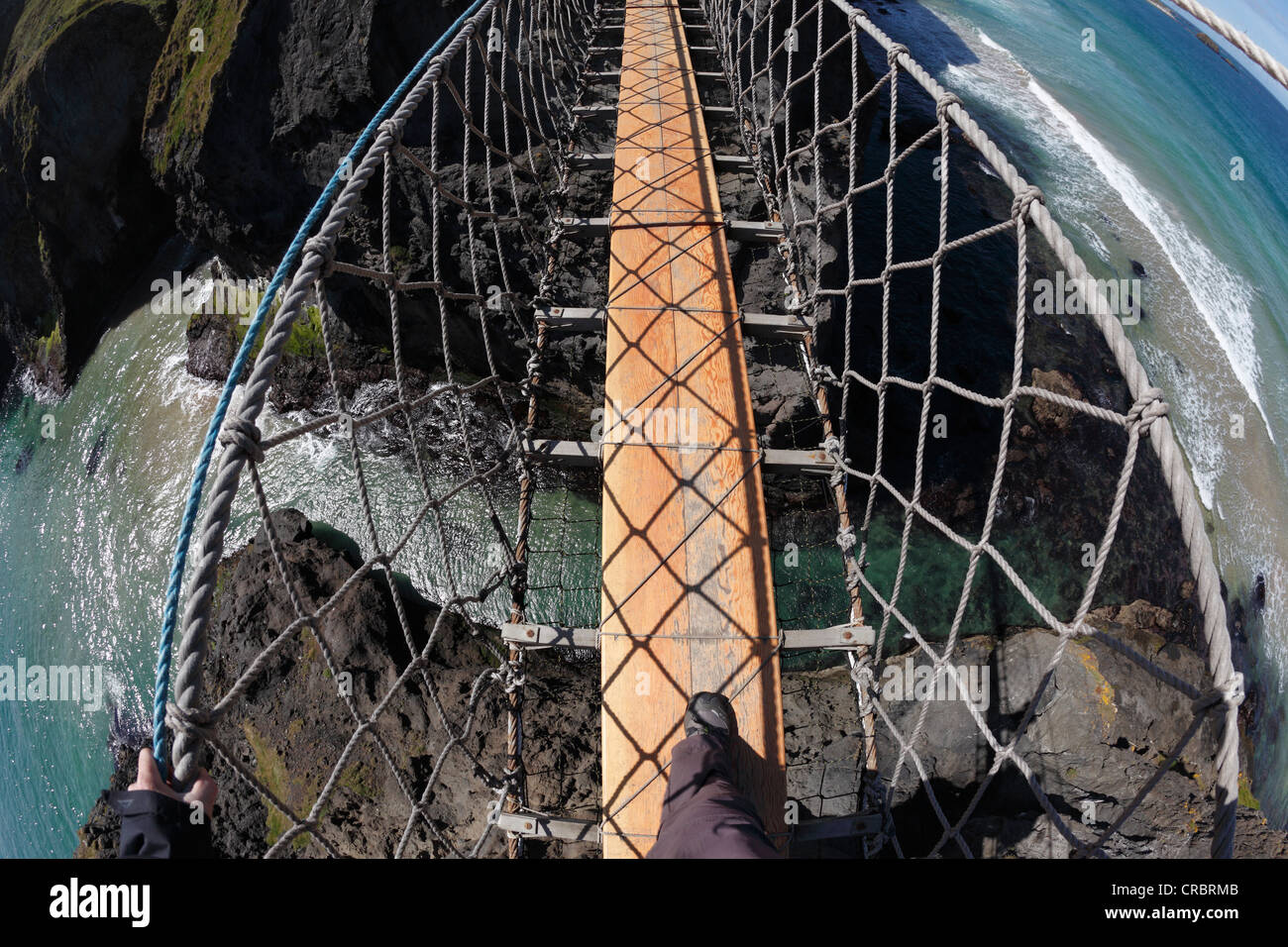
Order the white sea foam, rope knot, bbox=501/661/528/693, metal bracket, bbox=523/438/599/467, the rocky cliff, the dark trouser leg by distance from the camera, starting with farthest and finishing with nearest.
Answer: the white sea foam < the rocky cliff < metal bracket, bbox=523/438/599/467 < rope knot, bbox=501/661/528/693 < the dark trouser leg

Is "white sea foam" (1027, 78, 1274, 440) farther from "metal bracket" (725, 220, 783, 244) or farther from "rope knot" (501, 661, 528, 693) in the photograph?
"rope knot" (501, 661, 528, 693)

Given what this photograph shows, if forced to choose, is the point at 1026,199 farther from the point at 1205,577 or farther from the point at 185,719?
the point at 185,719

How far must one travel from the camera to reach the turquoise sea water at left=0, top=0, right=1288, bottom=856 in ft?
23.5

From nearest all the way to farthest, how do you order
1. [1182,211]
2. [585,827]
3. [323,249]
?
[323,249], [585,827], [1182,211]

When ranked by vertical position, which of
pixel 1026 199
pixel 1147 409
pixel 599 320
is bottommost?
pixel 1147 409

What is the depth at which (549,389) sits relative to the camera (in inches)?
265

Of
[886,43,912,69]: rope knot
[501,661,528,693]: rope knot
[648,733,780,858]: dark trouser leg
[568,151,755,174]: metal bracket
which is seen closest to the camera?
[648,733,780,858]: dark trouser leg

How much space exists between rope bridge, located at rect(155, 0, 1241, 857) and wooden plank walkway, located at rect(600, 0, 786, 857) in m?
0.20

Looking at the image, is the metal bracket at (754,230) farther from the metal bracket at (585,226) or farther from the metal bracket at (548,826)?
the metal bracket at (548,826)

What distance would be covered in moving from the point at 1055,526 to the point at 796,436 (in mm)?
2846

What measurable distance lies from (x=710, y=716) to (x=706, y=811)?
0.99 ft

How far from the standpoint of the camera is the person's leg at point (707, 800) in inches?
63.4

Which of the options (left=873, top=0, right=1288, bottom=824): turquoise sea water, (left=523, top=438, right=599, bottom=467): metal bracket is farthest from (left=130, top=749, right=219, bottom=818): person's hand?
(left=873, top=0, right=1288, bottom=824): turquoise sea water

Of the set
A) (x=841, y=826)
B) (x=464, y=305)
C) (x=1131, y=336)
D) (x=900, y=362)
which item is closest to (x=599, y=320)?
(x=841, y=826)
